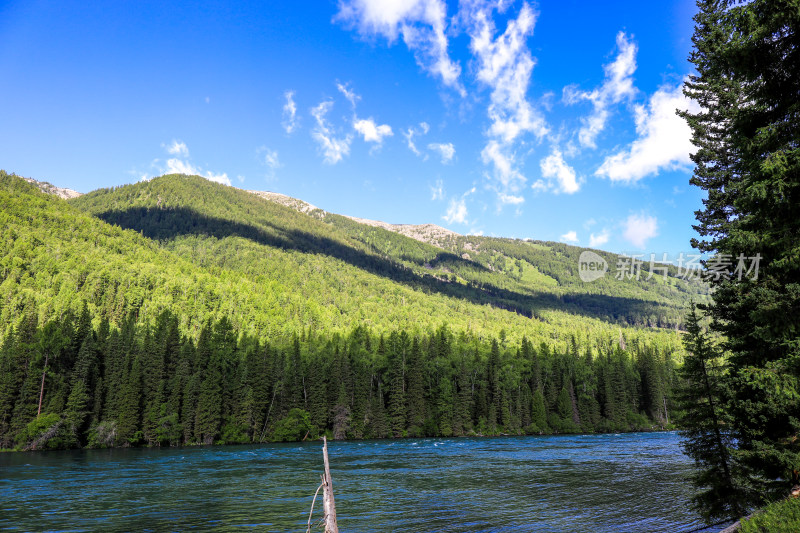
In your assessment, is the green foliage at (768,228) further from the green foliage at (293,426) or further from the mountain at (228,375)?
the mountain at (228,375)

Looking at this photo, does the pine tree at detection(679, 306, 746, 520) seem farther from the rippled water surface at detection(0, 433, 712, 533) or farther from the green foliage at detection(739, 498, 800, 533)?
the green foliage at detection(739, 498, 800, 533)

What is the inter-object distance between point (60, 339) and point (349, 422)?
59107 mm

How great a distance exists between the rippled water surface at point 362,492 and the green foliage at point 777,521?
1556 cm

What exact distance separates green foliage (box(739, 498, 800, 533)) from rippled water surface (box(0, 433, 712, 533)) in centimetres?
1556

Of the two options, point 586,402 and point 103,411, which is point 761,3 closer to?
point 103,411

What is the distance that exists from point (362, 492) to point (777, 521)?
31.3 metres

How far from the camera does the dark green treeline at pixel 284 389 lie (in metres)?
81.0

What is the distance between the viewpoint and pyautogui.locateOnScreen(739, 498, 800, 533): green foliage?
10922 mm

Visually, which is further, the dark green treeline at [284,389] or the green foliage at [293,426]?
the green foliage at [293,426]

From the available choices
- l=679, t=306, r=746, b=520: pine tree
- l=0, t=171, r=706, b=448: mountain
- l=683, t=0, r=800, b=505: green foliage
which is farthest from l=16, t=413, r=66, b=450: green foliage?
l=683, t=0, r=800, b=505: green foliage

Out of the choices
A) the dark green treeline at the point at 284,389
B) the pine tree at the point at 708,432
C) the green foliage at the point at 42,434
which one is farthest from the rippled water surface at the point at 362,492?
the dark green treeline at the point at 284,389

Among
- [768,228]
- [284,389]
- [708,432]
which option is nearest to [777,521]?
[768,228]

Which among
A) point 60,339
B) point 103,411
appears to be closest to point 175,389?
point 103,411

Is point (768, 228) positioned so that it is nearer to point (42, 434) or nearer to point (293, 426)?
point (293, 426)
